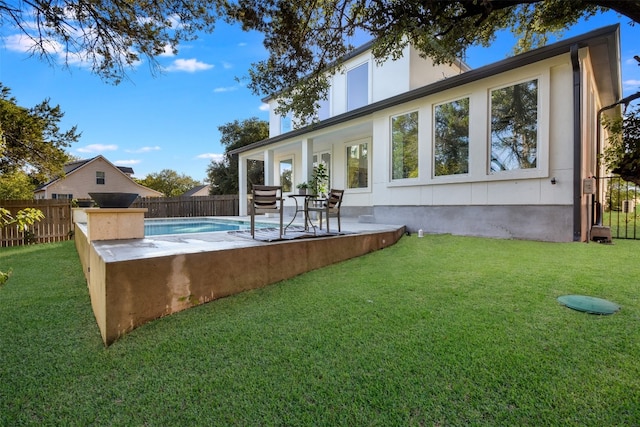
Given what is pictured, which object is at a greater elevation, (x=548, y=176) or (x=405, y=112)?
(x=405, y=112)

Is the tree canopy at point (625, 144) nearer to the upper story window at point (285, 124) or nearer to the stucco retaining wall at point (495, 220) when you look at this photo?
the stucco retaining wall at point (495, 220)

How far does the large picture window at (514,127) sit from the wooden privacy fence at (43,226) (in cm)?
1322

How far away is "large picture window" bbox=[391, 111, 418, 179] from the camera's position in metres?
8.47

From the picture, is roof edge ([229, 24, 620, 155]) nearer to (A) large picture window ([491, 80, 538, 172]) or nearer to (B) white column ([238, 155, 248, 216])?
(A) large picture window ([491, 80, 538, 172])

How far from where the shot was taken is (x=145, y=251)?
353 centimetres

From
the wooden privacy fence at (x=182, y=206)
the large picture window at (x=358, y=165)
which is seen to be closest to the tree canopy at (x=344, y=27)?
the large picture window at (x=358, y=165)

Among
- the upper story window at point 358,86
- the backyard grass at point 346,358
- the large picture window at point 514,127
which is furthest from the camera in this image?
the upper story window at point 358,86

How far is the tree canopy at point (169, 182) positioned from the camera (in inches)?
1751

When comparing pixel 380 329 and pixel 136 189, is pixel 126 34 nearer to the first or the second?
pixel 380 329

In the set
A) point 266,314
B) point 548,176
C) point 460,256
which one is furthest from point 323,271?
point 548,176

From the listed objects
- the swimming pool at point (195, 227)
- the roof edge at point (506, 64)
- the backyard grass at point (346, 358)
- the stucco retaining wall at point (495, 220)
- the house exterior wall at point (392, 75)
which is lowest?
the backyard grass at point (346, 358)

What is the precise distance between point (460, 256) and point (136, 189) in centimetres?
3348

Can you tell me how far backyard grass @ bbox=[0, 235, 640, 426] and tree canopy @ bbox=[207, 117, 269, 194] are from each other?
2291cm

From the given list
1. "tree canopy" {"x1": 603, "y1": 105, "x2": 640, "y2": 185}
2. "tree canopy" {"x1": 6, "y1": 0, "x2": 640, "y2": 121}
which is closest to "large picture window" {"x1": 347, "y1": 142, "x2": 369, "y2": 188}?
"tree canopy" {"x1": 6, "y1": 0, "x2": 640, "y2": 121}
